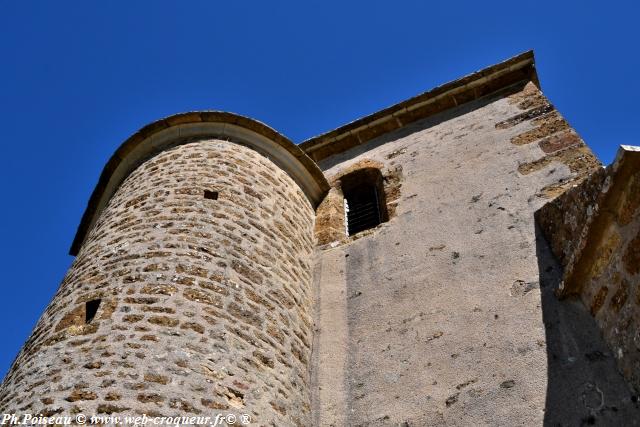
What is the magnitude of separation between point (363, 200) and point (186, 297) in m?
3.77

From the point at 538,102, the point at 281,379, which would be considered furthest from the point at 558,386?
the point at 538,102

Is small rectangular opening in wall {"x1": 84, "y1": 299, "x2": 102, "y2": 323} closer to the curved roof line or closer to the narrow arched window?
the curved roof line

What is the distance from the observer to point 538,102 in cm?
743

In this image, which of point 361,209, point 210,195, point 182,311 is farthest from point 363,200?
point 182,311

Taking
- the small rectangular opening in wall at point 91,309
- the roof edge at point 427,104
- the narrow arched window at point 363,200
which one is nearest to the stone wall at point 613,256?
the narrow arched window at point 363,200

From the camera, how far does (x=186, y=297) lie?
4500mm

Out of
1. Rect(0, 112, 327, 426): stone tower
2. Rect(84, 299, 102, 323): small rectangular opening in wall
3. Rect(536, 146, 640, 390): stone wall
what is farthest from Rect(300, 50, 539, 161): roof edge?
Rect(84, 299, 102, 323): small rectangular opening in wall

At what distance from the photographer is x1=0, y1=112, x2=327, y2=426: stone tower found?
3859 millimetres

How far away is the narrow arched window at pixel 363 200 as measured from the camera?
7.33 meters

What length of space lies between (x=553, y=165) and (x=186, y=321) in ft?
12.5

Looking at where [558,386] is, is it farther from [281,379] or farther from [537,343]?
[281,379]

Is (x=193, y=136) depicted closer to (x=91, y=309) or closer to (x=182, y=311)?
(x=91, y=309)

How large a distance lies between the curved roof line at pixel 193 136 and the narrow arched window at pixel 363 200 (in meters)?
0.90

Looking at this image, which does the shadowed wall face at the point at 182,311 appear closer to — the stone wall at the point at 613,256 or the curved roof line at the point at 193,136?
the curved roof line at the point at 193,136
